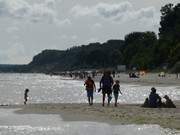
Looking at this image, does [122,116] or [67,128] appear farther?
[122,116]

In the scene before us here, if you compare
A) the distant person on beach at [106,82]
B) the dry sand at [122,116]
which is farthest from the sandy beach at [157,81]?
the dry sand at [122,116]

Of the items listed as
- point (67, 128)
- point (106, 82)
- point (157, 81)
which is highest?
point (106, 82)

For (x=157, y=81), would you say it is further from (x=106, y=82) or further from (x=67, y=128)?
(x=67, y=128)

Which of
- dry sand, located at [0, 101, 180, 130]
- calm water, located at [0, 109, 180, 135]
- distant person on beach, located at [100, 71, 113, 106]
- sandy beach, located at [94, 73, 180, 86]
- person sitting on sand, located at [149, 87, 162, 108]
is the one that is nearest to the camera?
calm water, located at [0, 109, 180, 135]

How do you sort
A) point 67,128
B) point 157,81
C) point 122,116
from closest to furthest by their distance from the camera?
point 67,128
point 122,116
point 157,81

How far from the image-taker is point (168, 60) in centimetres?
14175

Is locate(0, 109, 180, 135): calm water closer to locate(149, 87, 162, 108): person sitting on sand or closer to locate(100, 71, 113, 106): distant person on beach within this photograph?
locate(100, 71, 113, 106): distant person on beach

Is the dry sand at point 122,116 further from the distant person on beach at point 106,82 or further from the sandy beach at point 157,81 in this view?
the sandy beach at point 157,81

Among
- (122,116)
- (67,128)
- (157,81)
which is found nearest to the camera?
(67,128)

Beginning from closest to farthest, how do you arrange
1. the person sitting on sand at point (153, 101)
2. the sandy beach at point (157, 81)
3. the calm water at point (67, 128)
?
the calm water at point (67, 128) → the person sitting on sand at point (153, 101) → the sandy beach at point (157, 81)

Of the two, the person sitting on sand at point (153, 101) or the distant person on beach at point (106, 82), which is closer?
the distant person on beach at point (106, 82)

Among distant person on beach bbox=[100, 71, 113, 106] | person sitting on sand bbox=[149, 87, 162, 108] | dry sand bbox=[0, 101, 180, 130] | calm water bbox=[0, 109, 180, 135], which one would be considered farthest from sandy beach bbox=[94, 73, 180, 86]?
calm water bbox=[0, 109, 180, 135]

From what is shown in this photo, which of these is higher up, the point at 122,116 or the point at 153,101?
the point at 153,101

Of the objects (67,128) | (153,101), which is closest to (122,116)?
(67,128)
